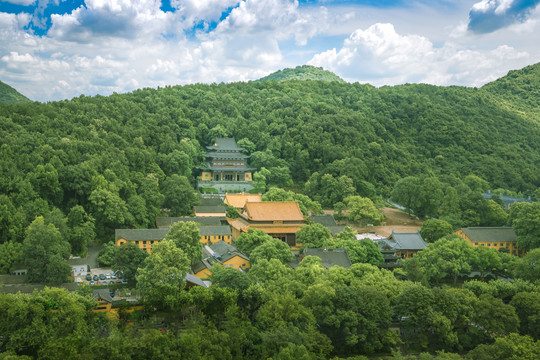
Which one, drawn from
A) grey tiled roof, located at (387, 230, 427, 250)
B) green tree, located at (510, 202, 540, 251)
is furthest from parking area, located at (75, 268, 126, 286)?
green tree, located at (510, 202, 540, 251)

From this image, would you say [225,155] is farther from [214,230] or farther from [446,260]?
[446,260]

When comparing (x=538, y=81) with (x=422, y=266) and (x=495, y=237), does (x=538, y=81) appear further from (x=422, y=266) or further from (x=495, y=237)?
(x=422, y=266)

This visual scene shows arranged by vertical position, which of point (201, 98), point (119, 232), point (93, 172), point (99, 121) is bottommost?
point (119, 232)

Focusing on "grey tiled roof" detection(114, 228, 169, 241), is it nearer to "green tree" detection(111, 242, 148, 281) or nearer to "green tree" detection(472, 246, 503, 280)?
"green tree" detection(111, 242, 148, 281)

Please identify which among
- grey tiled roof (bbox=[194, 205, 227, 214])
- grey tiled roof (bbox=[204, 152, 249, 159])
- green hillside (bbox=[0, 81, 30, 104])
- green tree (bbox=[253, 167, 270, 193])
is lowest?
grey tiled roof (bbox=[194, 205, 227, 214])

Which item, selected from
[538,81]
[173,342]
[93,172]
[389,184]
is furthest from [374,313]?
[538,81]

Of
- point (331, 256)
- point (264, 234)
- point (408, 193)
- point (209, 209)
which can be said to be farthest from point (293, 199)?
point (331, 256)
